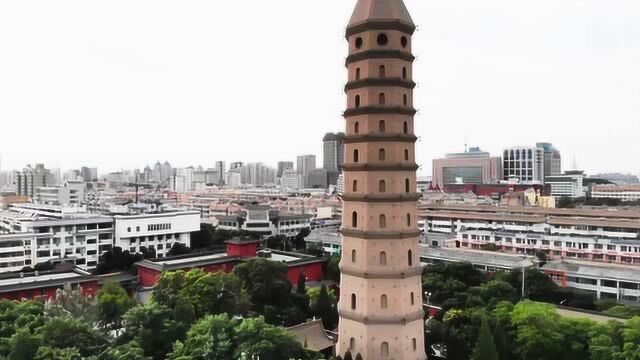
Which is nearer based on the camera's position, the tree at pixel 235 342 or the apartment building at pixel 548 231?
the tree at pixel 235 342

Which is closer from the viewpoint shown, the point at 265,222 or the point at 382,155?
the point at 382,155

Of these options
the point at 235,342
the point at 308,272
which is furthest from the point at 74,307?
the point at 308,272

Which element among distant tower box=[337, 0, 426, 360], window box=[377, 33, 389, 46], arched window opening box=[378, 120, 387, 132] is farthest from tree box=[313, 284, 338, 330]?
window box=[377, 33, 389, 46]

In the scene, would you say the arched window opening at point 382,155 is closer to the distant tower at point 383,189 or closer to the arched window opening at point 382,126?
the distant tower at point 383,189

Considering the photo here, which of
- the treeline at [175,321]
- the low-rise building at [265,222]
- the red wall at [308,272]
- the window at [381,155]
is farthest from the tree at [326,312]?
the low-rise building at [265,222]

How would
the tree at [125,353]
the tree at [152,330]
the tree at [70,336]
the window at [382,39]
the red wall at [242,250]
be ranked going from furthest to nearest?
the red wall at [242,250] → the tree at [152,330] → the tree at [70,336] → the window at [382,39] → the tree at [125,353]

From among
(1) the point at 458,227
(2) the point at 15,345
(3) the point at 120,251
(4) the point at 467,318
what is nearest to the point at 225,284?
(2) the point at 15,345

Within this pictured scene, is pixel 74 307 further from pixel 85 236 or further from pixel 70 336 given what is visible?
pixel 85 236
